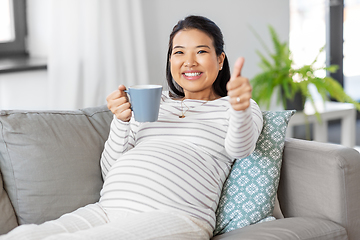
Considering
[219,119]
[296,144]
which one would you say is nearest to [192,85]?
[219,119]

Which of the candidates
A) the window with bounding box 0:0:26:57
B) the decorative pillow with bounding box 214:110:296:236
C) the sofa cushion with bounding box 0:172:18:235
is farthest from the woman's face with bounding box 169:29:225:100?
the window with bounding box 0:0:26:57

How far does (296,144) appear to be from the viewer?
1477 millimetres

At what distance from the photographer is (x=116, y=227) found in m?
1.13

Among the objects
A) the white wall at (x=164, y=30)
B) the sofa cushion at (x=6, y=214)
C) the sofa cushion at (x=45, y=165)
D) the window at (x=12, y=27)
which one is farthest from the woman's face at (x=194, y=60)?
the window at (x=12, y=27)

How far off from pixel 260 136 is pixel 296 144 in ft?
0.40

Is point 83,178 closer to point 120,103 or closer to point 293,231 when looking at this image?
point 120,103

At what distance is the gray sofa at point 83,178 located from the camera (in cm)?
133

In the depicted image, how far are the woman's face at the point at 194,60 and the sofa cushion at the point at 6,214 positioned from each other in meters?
0.66

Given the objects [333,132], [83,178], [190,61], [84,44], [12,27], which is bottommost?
[333,132]

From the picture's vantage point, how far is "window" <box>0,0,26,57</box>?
2316 mm

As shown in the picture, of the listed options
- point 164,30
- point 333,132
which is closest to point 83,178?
point 164,30

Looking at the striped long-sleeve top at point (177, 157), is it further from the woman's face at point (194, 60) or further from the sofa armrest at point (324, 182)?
the sofa armrest at point (324, 182)

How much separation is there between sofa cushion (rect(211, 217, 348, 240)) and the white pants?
0.11 meters

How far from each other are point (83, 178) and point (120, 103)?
35 centimetres
